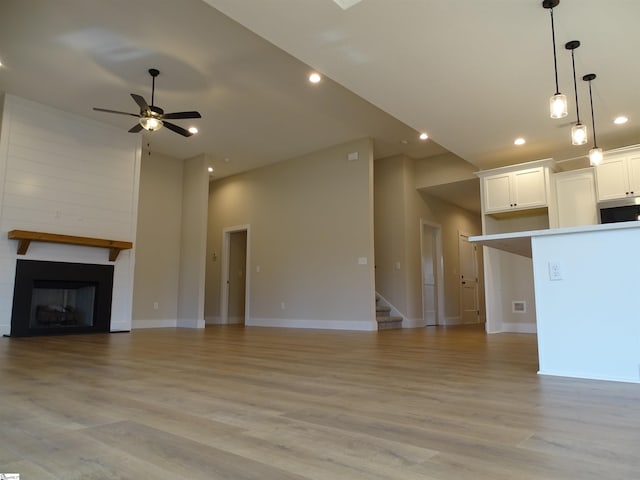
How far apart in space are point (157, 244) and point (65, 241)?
80.6 inches

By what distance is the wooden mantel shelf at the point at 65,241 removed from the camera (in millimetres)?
5434

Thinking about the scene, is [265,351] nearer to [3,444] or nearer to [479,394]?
[479,394]

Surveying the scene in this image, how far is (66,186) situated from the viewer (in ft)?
20.1

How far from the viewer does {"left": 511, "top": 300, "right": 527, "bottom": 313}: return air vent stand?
655 cm

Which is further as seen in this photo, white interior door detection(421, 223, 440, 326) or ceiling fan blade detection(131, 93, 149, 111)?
white interior door detection(421, 223, 440, 326)

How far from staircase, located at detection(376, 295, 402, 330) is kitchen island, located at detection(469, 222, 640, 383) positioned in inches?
181

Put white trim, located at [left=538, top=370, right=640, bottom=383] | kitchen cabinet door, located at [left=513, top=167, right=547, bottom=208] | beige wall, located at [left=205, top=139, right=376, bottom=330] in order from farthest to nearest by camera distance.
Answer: beige wall, located at [left=205, top=139, right=376, bottom=330] → kitchen cabinet door, located at [left=513, top=167, right=547, bottom=208] → white trim, located at [left=538, top=370, right=640, bottom=383]

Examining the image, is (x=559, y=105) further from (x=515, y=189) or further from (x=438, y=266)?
(x=438, y=266)

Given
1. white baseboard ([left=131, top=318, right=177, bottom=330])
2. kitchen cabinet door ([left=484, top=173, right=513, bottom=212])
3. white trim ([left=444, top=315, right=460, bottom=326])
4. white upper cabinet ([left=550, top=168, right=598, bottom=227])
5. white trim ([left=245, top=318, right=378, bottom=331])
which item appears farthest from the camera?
white trim ([left=444, top=315, right=460, bottom=326])

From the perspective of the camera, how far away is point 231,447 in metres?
1.18

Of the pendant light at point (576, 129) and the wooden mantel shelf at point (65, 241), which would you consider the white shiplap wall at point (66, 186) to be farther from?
the pendant light at point (576, 129)

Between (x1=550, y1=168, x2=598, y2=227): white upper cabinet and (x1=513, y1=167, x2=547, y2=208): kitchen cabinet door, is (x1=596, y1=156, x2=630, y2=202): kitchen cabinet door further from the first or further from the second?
(x1=513, y1=167, x2=547, y2=208): kitchen cabinet door

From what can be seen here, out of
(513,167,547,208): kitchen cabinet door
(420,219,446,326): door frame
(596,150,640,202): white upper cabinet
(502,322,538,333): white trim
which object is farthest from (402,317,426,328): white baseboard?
(596,150,640,202): white upper cabinet

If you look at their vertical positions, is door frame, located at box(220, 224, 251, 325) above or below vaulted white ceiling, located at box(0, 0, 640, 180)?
below
